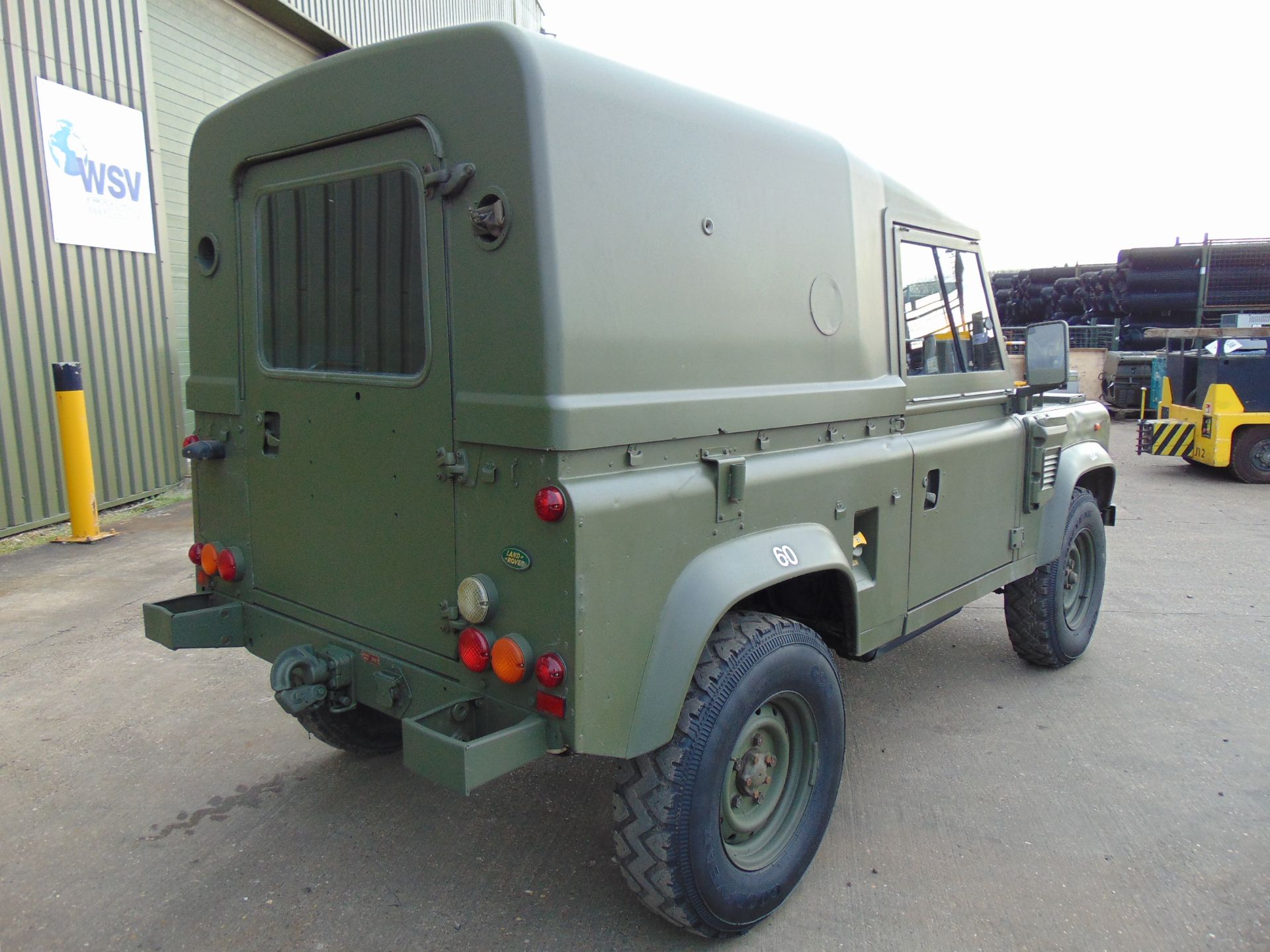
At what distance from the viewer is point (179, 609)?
3.24 metres

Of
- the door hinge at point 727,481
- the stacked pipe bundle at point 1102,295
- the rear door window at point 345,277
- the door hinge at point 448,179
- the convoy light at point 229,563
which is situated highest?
the stacked pipe bundle at point 1102,295

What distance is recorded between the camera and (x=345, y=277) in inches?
110

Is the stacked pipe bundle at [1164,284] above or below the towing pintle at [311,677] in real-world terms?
above

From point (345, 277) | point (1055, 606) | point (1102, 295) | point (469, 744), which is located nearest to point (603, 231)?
point (345, 277)

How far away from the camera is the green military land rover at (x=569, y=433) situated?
7.38 ft

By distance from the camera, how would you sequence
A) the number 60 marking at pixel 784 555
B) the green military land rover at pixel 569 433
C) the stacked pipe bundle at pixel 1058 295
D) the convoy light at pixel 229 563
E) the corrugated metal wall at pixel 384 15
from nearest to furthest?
the green military land rover at pixel 569 433, the number 60 marking at pixel 784 555, the convoy light at pixel 229 563, the corrugated metal wall at pixel 384 15, the stacked pipe bundle at pixel 1058 295

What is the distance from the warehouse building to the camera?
721cm

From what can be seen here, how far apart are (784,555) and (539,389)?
0.97 m

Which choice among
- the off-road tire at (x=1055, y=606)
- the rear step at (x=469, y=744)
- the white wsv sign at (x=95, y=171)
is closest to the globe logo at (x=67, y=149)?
the white wsv sign at (x=95, y=171)

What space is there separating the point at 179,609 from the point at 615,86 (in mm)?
2364

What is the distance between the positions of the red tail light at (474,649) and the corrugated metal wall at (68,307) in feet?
21.4

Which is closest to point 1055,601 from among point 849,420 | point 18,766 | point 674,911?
point 849,420

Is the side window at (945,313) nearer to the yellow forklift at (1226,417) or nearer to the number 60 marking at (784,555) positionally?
the number 60 marking at (784,555)

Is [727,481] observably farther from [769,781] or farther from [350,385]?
[350,385]
